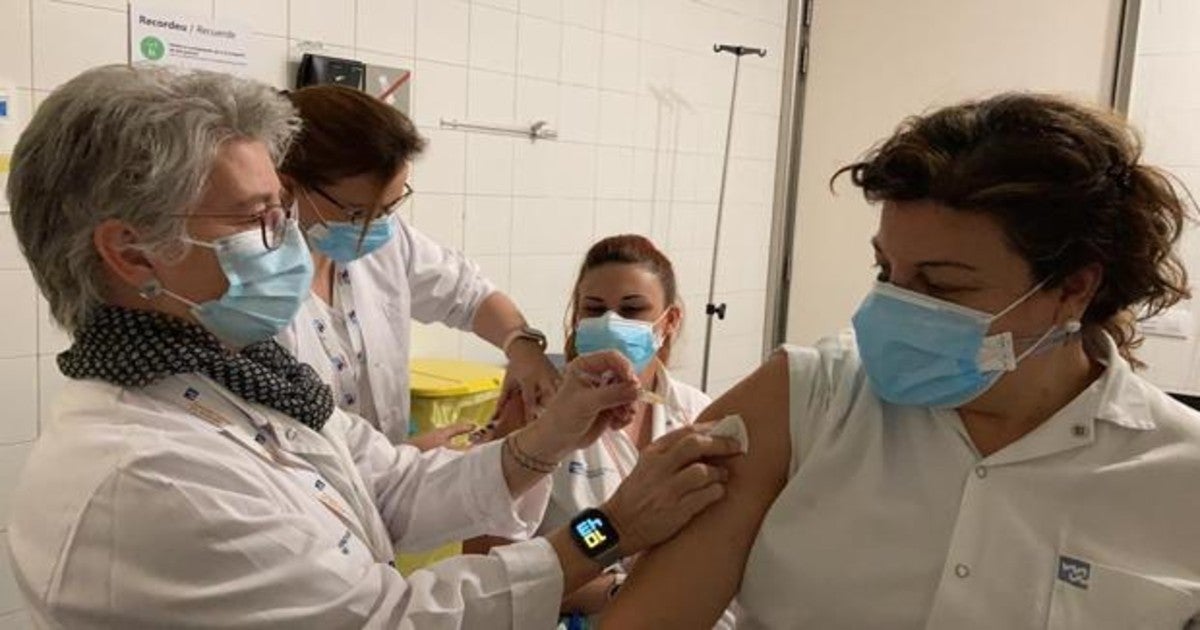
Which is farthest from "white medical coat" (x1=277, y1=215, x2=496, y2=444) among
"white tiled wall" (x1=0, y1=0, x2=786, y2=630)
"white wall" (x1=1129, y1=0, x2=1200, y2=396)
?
"white wall" (x1=1129, y1=0, x2=1200, y2=396)

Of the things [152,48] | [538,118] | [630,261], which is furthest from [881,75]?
[152,48]

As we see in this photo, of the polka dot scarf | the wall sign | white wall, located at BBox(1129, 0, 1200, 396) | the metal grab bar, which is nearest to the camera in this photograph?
the polka dot scarf

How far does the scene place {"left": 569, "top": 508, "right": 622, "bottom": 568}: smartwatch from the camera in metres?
1.26

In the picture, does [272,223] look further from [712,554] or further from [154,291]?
[712,554]

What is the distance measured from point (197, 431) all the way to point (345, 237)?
736 millimetres

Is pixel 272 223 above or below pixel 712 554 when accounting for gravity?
above

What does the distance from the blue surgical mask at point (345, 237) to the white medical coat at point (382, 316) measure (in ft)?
0.25

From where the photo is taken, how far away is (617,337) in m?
1.92

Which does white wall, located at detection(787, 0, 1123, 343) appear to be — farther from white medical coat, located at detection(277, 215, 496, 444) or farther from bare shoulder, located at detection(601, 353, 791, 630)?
bare shoulder, located at detection(601, 353, 791, 630)

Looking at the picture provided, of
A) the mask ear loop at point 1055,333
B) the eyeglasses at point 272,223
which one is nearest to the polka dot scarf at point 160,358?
the eyeglasses at point 272,223

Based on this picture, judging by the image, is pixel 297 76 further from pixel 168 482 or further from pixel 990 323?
pixel 990 323

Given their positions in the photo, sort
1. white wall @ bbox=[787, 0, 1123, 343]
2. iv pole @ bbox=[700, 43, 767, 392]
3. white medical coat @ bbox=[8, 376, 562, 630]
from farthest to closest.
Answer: iv pole @ bbox=[700, 43, 767, 392], white wall @ bbox=[787, 0, 1123, 343], white medical coat @ bbox=[8, 376, 562, 630]

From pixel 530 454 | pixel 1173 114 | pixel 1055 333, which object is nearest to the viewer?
pixel 1055 333

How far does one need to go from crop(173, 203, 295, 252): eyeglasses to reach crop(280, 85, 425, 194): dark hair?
442mm
